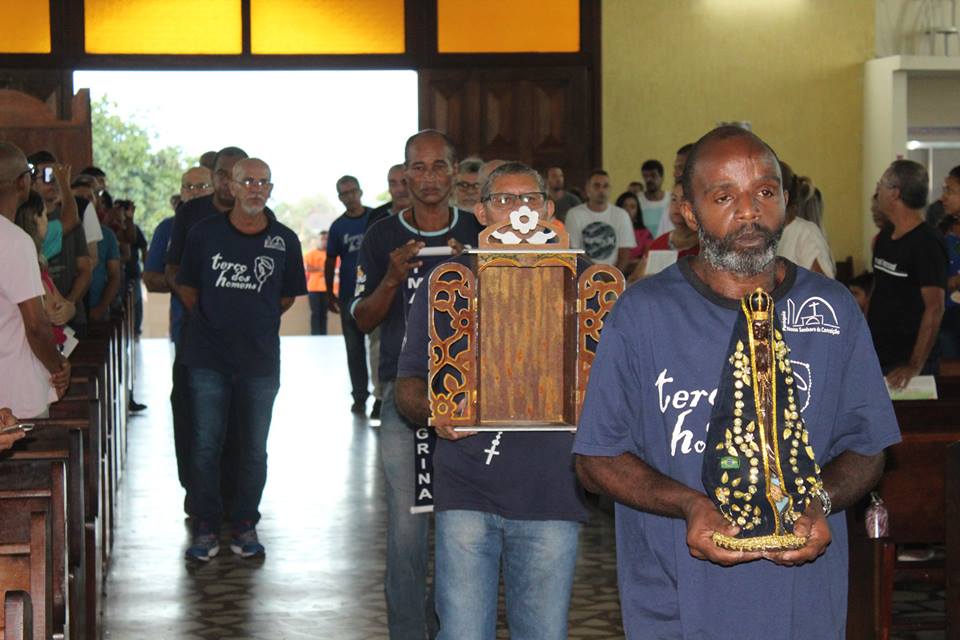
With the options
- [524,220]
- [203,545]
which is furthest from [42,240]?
[524,220]

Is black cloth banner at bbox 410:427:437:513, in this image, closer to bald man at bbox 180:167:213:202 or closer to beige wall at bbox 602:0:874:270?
bald man at bbox 180:167:213:202

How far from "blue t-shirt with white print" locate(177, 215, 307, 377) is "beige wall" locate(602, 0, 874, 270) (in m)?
9.84

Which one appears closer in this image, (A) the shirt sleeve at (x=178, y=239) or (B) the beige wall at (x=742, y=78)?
(A) the shirt sleeve at (x=178, y=239)

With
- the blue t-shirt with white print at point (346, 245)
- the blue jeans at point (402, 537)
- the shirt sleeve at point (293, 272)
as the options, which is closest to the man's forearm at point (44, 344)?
the blue jeans at point (402, 537)

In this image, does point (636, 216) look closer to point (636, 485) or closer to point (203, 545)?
point (203, 545)

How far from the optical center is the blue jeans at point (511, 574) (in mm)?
3803

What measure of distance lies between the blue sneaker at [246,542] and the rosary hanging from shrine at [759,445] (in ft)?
16.1

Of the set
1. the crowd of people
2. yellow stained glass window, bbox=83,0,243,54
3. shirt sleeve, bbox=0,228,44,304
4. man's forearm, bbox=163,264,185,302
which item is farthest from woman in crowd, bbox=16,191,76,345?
yellow stained glass window, bbox=83,0,243,54

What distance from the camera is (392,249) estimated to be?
16.1 ft

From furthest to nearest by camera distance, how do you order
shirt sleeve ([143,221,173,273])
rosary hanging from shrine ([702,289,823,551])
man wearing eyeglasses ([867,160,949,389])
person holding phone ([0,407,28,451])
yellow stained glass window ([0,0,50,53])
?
yellow stained glass window ([0,0,50,53]), shirt sleeve ([143,221,173,273]), man wearing eyeglasses ([867,160,949,389]), person holding phone ([0,407,28,451]), rosary hanging from shrine ([702,289,823,551])

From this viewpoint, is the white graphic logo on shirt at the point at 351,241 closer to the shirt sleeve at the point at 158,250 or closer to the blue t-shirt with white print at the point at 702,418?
the shirt sleeve at the point at 158,250

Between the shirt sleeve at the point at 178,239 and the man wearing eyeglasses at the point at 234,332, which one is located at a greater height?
the shirt sleeve at the point at 178,239

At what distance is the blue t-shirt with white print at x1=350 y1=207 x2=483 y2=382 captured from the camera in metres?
4.85

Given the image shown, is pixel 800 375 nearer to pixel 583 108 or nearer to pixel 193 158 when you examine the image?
pixel 583 108
